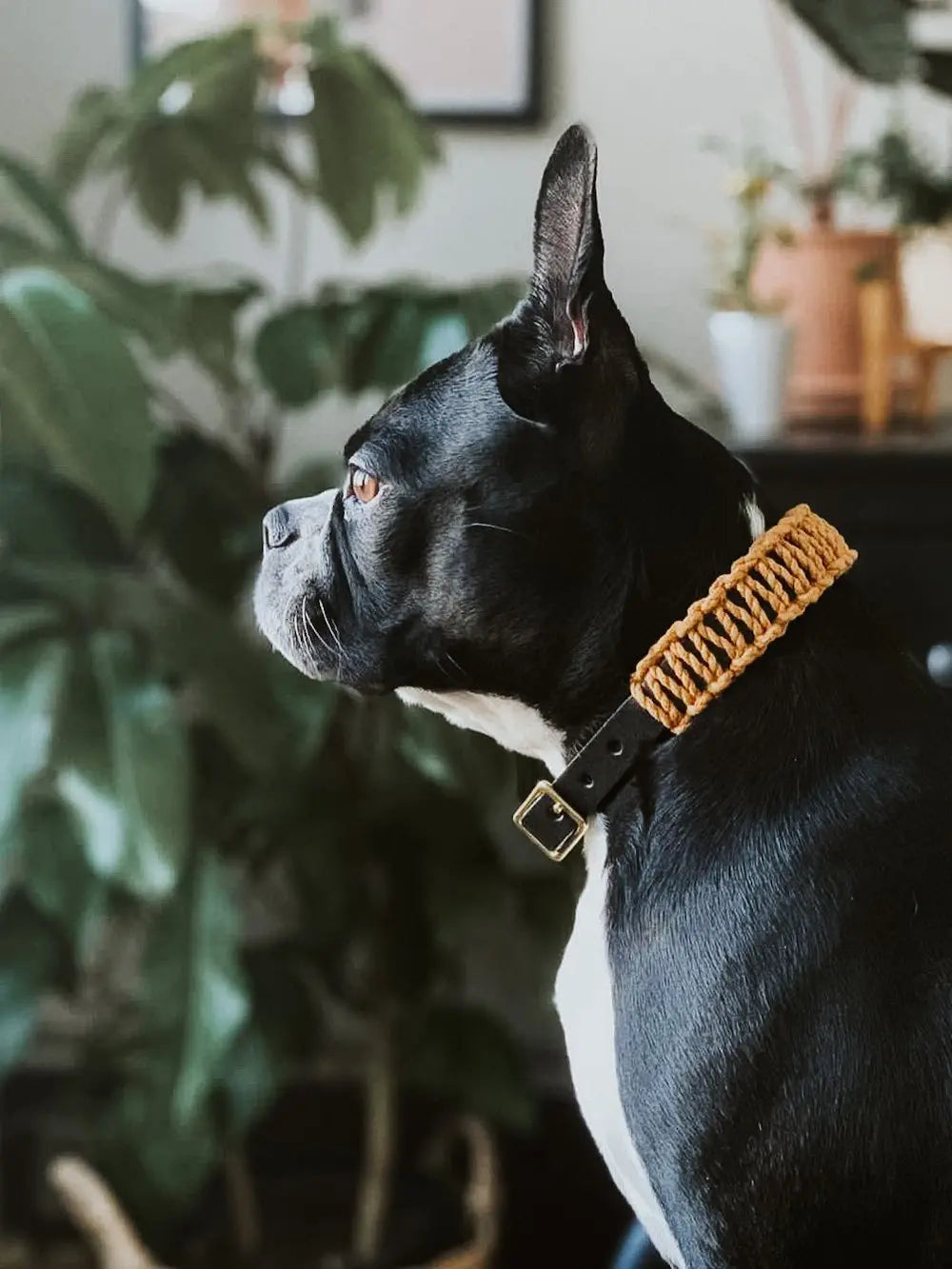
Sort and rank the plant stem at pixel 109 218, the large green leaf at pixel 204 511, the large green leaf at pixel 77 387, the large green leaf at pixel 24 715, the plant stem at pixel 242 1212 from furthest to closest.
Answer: the plant stem at pixel 109 218
the plant stem at pixel 242 1212
the large green leaf at pixel 204 511
the large green leaf at pixel 24 715
the large green leaf at pixel 77 387

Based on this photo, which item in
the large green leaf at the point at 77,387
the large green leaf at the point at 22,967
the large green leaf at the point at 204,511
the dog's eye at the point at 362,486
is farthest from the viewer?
the large green leaf at the point at 204,511

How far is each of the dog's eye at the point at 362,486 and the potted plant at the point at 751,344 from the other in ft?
2.11

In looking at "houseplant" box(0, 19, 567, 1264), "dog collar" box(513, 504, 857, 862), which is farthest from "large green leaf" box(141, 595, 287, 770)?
"dog collar" box(513, 504, 857, 862)

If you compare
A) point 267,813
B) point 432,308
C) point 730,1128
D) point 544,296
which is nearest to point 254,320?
point 432,308

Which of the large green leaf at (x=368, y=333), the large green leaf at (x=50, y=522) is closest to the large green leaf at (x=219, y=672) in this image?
the large green leaf at (x=50, y=522)

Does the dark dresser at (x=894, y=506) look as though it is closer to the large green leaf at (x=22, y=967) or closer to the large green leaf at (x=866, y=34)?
the large green leaf at (x=866, y=34)

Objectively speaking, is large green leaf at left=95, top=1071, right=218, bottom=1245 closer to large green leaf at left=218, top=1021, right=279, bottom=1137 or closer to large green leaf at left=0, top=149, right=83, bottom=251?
large green leaf at left=218, top=1021, right=279, bottom=1137

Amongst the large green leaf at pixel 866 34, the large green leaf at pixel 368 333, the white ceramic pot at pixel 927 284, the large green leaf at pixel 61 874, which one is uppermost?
the large green leaf at pixel 866 34

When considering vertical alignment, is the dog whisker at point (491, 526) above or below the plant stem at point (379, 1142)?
above

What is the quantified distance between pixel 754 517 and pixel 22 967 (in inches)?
36.4

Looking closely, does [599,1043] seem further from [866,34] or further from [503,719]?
[866,34]

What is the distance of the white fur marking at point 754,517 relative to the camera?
63 cm

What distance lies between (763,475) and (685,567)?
0.59 m

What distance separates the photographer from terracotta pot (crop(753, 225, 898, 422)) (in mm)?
1334
